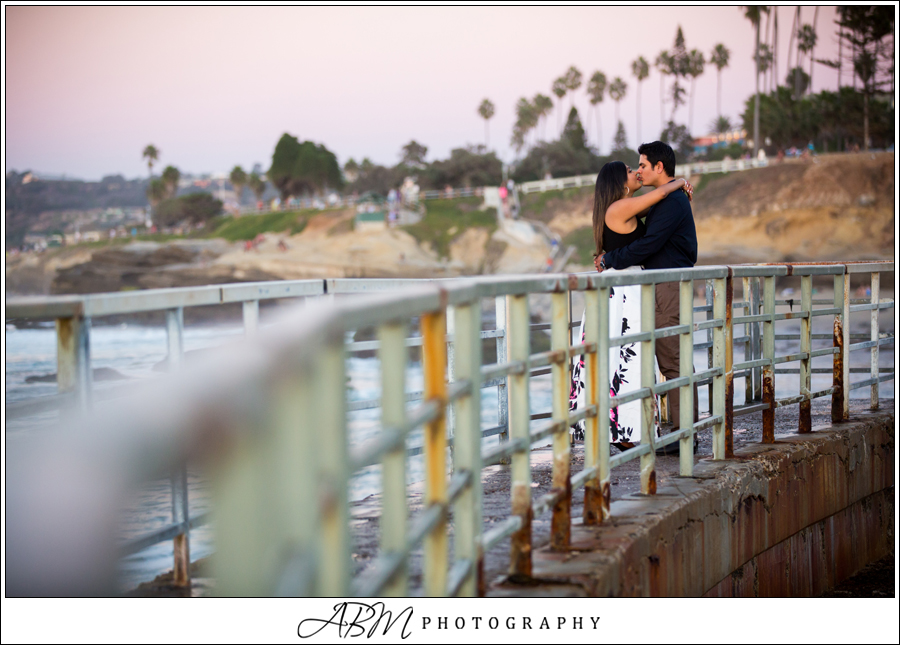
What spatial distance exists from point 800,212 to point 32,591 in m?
49.3

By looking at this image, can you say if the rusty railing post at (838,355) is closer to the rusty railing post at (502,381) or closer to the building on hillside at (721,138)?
the rusty railing post at (502,381)

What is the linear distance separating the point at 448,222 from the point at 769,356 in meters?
56.8

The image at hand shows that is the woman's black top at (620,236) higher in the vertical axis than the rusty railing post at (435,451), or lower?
higher

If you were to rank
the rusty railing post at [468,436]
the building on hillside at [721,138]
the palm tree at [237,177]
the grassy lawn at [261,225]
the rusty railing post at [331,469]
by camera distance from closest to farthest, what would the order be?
the rusty railing post at [331,469] < the rusty railing post at [468,436] < the grassy lawn at [261,225] < the building on hillside at [721,138] < the palm tree at [237,177]

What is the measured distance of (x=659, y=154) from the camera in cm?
491

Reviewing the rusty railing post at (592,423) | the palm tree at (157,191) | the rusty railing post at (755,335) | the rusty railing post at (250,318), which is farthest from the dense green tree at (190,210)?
the rusty railing post at (592,423)

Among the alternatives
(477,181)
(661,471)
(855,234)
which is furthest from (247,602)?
(477,181)

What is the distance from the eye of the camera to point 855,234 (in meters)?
44.2

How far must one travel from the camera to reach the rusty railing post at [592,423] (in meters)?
3.40

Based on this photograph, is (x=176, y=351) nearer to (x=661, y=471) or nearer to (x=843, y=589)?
(x=661, y=471)

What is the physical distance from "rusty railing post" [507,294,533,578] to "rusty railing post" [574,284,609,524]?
0.58m

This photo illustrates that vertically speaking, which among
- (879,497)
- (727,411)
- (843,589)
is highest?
(727,411)

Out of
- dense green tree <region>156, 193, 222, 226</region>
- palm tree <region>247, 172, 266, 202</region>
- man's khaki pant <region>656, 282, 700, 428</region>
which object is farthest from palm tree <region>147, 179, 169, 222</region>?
man's khaki pant <region>656, 282, 700, 428</region>

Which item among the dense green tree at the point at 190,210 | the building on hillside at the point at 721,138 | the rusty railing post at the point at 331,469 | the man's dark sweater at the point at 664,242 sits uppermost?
the building on hillside at the point at 721,138
